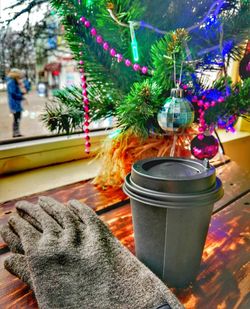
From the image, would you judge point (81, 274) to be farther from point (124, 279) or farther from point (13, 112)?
point (13, 112)

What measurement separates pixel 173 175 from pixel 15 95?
2.35 ft

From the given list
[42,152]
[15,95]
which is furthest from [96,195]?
[15,95]

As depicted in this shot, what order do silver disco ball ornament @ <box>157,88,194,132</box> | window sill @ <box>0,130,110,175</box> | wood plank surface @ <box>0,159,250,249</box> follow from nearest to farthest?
silver disco ball ornament @ <box>157,88,194,132</box> → wood plank surface @ <box>0,159,250,249</box> → window sill @ <box>0,130,110,175</box>

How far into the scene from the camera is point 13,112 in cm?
92

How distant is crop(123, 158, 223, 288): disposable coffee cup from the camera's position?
36 centimetres

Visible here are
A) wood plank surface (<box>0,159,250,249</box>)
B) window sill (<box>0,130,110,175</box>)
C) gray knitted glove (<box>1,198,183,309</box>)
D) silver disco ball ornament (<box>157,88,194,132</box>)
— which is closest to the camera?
gray knitted glove (<box>1,198,183,309</box>)

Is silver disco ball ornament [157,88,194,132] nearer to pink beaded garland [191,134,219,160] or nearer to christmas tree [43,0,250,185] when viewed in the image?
christmas tree [43,0,250,185]

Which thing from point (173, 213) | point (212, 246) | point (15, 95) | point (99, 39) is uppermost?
point (99, 39)

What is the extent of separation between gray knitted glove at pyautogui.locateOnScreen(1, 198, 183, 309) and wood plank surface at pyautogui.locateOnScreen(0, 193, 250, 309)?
5cm

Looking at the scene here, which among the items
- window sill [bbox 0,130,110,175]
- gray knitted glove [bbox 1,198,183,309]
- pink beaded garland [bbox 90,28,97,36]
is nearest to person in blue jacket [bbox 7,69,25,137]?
window sill [bbox 0,130,110,175]

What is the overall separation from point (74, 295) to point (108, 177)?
438mm

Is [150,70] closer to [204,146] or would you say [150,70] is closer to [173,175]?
[204,146]

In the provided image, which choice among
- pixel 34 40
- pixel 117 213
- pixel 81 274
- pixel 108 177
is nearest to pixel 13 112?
pixel 34 40

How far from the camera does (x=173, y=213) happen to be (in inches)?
14.4
